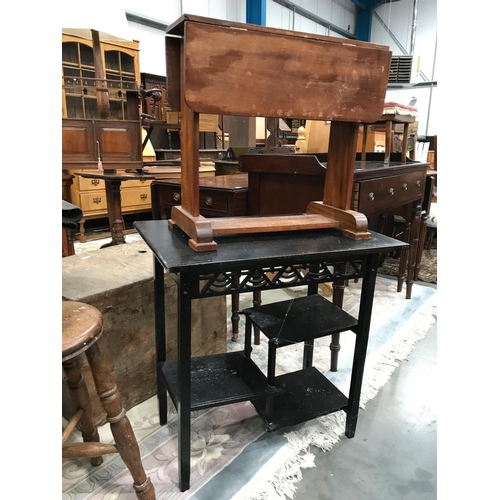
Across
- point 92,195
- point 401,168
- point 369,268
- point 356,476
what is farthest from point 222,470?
point 92,195

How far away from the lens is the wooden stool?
920 mm

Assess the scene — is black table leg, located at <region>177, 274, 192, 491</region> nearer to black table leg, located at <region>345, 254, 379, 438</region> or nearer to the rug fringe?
the rug fringe

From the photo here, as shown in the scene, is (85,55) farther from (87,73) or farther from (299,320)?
(299,320)

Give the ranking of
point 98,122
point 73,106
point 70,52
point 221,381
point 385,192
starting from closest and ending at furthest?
point 221,381 < point 385,192 < point 98,122 < point 70,52 < point 73,106

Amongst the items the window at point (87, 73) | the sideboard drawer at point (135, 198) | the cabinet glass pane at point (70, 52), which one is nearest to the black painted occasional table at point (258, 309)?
the sideboard drawer at point (135, 198)

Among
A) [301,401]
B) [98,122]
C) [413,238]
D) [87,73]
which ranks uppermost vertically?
[87,73]

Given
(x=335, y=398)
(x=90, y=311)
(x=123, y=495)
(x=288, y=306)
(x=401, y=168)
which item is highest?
(x=401, y=168)

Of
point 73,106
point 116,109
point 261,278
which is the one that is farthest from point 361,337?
point 116,109

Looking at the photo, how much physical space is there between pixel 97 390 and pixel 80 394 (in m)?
0.17

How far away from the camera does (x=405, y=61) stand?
6551mm

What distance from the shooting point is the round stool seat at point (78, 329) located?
87 cm

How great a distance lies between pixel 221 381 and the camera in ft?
4.09

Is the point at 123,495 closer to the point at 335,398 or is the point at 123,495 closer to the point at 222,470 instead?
the point at 222,470

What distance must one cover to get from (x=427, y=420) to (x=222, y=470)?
807mm
